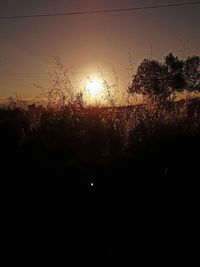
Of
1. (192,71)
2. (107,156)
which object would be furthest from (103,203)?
(192,71)

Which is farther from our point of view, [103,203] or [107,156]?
[107,156]

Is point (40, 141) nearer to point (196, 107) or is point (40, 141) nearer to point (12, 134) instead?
point (12, 134)

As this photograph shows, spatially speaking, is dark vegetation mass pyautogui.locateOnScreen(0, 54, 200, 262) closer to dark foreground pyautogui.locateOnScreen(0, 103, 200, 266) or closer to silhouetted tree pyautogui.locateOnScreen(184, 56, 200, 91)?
dark foreground pyautogui.locateOnScreen(0, 103, 200, 266)

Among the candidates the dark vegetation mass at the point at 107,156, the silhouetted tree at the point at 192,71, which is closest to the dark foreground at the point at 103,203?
the dark vegetation mass at the point at 107,156

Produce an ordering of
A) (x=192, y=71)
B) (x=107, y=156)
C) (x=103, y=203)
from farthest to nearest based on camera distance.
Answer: (x=192, y=71) → (x=107, y=156) → (x=103, y=203)

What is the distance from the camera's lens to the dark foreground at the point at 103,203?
442 cm

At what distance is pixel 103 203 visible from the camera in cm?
555

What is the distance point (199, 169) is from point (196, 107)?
354 centimetres

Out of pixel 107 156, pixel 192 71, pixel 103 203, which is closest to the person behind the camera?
pixel 103 203

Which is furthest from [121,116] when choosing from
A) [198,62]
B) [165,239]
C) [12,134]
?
[198,62]

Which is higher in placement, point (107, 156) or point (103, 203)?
point (107, 156)

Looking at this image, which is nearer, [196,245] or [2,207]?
[196,245]

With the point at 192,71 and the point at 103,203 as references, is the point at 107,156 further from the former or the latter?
the point at 192,71

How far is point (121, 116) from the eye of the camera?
866cm
